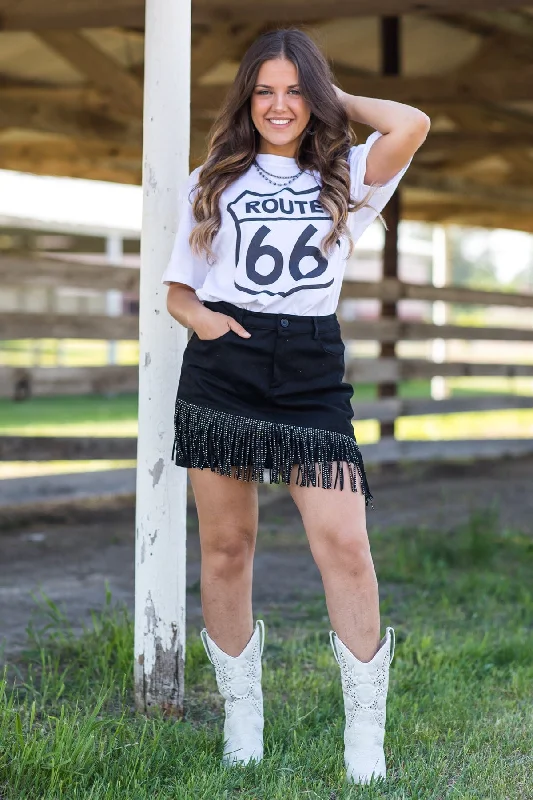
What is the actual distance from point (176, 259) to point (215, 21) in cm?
267

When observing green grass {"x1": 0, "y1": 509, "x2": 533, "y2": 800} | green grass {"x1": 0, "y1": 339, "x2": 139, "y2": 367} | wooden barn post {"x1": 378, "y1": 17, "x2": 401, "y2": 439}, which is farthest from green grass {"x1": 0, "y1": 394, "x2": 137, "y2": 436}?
green grass {"x1": 0, "y1": 509, "x2": 533, "y2": 800}

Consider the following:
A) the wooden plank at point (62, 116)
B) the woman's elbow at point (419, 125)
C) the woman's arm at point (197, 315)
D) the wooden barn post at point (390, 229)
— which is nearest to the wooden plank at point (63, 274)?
the wooden plank at point (62, 116)

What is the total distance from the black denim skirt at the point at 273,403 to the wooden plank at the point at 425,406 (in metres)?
5.08

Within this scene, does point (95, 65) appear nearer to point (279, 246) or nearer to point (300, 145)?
point (300, 145)

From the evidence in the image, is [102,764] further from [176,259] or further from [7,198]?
[7,198]

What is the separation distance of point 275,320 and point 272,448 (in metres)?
0.30

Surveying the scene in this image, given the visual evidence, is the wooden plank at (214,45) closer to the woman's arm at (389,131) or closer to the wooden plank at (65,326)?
the wooden plank at (65,326)

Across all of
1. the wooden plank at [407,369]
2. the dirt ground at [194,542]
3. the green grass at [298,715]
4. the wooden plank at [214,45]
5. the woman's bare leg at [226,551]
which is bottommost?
the green grass at [298,715]

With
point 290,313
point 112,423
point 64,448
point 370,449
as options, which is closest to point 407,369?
point 370,449

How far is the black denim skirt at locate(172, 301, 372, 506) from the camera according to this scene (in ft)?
8.63

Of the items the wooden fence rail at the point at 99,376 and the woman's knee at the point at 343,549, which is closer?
the woman's knee at the point at 343,549

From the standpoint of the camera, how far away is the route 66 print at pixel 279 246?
261 centimetres

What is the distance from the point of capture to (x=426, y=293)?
29.7 feet

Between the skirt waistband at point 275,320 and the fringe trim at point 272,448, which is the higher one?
the skirt waistband at point 275,320
